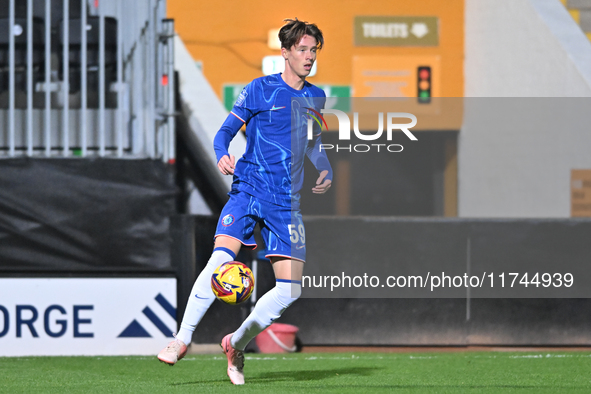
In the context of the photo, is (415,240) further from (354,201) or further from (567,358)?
(354,201)

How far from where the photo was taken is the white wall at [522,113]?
1026 cm

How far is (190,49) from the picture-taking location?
14.7 metres

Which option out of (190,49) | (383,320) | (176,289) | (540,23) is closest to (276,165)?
(176,289)

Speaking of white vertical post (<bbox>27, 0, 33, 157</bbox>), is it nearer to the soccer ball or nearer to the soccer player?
the soccer player

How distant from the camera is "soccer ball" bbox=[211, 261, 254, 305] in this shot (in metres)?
4.65

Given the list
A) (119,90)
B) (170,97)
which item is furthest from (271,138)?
(119,90)

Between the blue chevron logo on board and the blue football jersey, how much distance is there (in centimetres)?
277

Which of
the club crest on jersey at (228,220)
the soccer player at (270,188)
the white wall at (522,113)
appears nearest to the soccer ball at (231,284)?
the soccer player at (270,188)

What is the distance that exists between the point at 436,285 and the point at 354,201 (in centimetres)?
700

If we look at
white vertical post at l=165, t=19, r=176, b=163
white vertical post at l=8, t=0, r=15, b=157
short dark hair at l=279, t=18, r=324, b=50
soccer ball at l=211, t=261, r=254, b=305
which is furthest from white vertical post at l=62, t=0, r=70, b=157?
soccer ball at l=211, t=261, r=254, b=305

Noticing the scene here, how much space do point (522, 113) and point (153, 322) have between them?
604 cm

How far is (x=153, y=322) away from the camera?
750 centimetres

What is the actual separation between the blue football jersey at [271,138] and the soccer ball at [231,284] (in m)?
0.45

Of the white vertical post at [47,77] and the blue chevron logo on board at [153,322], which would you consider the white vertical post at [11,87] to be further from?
the blue chevron logo on board at [153,322]
